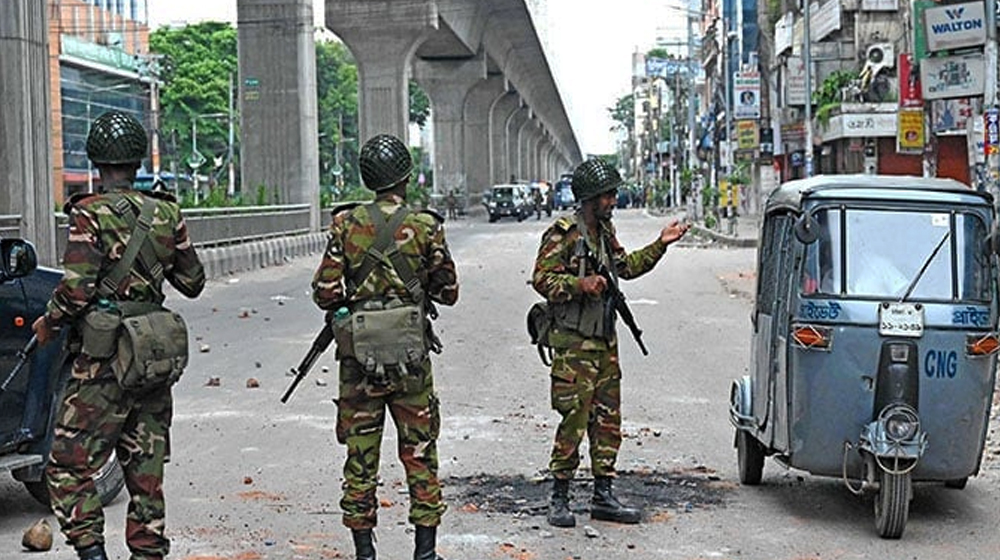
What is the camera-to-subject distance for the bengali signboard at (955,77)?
2138 centimetres

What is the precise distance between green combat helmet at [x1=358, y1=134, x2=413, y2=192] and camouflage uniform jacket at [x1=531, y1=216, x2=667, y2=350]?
126 cm

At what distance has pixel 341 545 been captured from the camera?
7547 millimetres

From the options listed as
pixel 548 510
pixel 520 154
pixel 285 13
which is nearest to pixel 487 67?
pixel 285 13

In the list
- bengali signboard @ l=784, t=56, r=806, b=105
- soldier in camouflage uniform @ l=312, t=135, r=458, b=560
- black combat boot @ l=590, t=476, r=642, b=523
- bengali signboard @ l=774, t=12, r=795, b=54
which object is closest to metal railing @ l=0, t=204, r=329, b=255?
black combat boot @ l=590, t=476, r=642, b=523

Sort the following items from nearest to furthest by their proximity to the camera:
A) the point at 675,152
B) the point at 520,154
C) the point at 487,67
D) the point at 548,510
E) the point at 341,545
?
the point at 341,545, the point at 548,510, the point at 487,67, the point at 675,152, the point at 520,154

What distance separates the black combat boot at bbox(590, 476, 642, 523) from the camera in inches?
316

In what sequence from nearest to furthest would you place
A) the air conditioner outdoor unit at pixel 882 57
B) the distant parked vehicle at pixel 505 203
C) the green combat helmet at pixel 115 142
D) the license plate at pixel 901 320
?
the green combat helmet at pixel 115 142, the license plate at pixel 901 320, the air conditioner outdoor unit at pixel 882 57, the distant parked vehicle at pixel 505 203

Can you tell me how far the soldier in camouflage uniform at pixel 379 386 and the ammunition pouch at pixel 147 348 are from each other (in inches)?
28.8

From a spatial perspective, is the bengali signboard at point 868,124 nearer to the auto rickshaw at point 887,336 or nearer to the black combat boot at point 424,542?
the auto rickshaw at point 887,336

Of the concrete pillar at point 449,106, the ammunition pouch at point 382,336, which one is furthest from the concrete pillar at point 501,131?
the ammunition pouch at point 382,336

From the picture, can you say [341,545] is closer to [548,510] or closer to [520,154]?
[548,510]

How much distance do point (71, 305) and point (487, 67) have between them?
77217mm

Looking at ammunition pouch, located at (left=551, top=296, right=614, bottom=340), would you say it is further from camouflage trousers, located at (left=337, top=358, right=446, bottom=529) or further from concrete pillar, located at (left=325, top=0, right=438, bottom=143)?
concrete pillar, located at (left=325, top=0, right=438, bottom=143)

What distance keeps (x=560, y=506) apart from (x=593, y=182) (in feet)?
5.55
